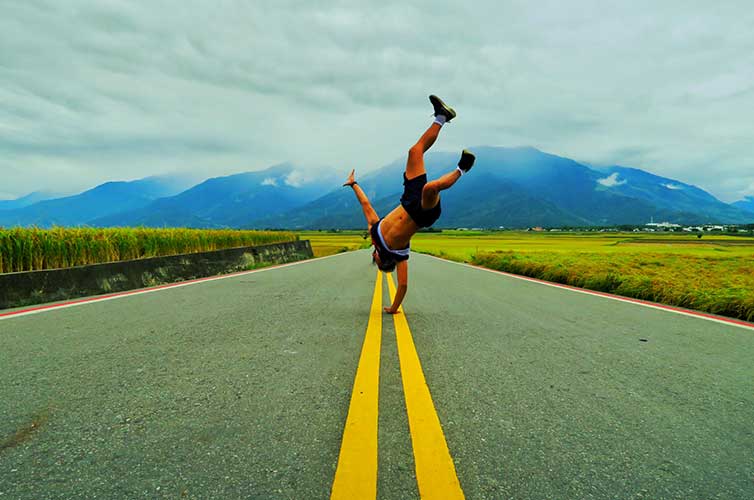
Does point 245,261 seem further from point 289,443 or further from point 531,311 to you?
point 289,443

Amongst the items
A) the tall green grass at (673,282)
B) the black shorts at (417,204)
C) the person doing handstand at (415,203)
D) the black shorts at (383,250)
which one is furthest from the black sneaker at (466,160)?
the tall green grass at (673,282)

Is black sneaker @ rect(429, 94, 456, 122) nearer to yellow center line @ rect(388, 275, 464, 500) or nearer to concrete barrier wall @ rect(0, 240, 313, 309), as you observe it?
yellow center line @ rect(388, 275, 464, 500)

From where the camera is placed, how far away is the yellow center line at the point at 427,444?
1.38 metres

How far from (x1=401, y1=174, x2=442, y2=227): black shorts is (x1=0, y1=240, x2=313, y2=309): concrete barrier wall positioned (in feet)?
19.4

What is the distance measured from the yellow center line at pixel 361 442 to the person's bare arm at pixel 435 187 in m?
1.71

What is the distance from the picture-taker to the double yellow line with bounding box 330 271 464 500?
1.38 m

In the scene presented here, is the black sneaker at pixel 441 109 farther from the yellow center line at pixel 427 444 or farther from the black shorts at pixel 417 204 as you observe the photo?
the yellow center line at pixel 427 444

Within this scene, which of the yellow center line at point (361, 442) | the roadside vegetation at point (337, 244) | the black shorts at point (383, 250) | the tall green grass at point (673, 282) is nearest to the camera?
the yellow center line at point (361, 442)

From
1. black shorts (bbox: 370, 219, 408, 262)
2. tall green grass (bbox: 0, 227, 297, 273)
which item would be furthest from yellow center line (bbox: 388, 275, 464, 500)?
tall green grass (bbox: 0, 227, 297, 273)

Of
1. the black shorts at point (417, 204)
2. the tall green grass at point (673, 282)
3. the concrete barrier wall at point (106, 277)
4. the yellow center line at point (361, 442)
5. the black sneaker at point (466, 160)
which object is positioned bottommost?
the tall green grass at point (673, 282)

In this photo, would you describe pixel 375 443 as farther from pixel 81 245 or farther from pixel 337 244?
pixel 337 244

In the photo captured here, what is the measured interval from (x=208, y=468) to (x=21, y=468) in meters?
0.73

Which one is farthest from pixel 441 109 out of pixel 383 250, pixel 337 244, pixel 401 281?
pixel 337 244

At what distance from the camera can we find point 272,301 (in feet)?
18.5
